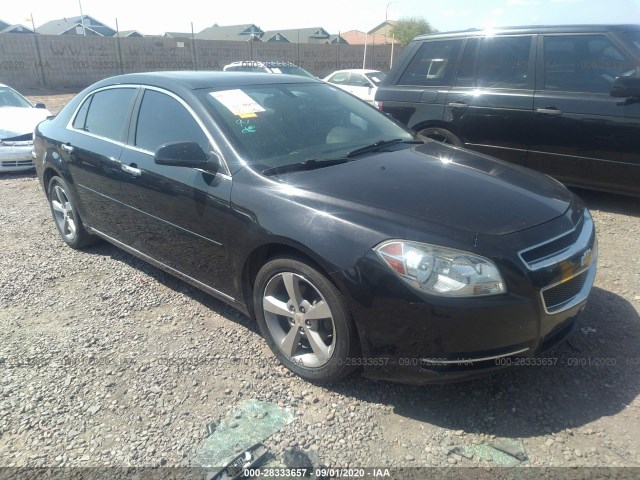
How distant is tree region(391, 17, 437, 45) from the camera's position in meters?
60.7

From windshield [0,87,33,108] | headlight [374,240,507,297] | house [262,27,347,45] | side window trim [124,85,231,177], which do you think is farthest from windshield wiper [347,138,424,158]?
house [262,27,347,45]

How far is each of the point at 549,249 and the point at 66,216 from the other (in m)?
4.31

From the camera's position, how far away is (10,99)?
9.76m

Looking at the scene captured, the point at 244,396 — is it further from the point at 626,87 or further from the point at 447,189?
the point at 626,87

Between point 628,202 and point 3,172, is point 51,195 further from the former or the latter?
point 628,202

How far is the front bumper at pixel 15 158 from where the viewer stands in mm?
8094

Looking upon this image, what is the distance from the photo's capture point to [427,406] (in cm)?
264

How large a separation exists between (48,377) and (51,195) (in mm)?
2664

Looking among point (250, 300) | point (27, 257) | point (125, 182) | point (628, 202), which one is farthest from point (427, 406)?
point (628, 202)

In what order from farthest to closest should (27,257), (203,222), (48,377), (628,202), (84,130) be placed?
(628,202)
(27,257)
(84,130)
(203,222)
(48,377)

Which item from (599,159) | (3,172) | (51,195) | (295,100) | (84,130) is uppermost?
(295,100)

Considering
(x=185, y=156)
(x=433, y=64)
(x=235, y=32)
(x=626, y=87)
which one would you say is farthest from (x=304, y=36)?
(x=185, y=156)

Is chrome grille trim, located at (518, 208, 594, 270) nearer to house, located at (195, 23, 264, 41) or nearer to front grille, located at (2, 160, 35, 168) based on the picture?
front grille, located at (2, 160, 35, 168)

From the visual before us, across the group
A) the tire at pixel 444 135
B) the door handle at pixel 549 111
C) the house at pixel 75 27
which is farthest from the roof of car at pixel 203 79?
the house at pixel 75 27
